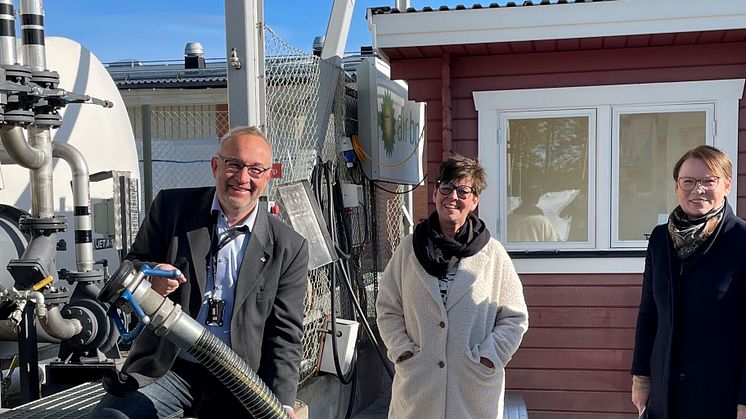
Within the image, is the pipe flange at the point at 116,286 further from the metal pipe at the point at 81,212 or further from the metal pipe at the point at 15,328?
the metal pipe at the point at 81,212

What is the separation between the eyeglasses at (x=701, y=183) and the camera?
256 centimetres

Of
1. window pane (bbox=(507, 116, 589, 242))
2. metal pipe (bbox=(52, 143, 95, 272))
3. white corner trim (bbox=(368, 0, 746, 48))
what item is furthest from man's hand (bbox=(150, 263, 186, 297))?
window pane (bbox=(507, 116, 589, 242))

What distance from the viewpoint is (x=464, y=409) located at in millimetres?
2619

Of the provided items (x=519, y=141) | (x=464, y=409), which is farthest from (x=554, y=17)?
(x=464, y=409)

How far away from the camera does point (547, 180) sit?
15.1 feet

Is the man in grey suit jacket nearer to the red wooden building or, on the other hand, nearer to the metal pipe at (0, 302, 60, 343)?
the metal pipe at (0, 302, 60, 343)

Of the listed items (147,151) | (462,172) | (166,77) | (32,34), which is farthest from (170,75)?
(462,172)

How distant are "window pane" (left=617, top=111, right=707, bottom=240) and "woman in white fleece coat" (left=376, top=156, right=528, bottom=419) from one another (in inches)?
83.4

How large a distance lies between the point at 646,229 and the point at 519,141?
1035mm

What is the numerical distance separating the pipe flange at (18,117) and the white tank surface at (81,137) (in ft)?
4.87

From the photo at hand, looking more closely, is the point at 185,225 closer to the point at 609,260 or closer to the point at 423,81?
the point at 423,81

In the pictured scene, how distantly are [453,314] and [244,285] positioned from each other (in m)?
0.89

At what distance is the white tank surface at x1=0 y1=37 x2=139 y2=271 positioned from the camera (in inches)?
212

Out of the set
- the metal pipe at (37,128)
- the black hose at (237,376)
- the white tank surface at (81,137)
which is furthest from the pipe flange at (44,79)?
the black hose at (237,376)
